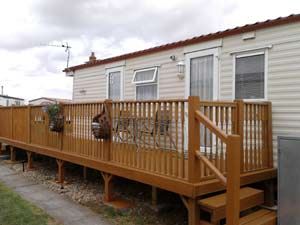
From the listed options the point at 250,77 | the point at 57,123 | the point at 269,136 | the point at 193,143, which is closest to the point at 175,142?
the point at 193,143

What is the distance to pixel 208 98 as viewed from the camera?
562cm

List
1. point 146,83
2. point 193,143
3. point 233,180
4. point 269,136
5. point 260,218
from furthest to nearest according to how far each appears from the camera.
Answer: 1. point 146,83
2. point 269,136
3. point 260,218
4. point 193,143
5. point 233,180

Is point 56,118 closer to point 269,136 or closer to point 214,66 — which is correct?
point 214,66

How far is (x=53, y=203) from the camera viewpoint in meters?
5.16

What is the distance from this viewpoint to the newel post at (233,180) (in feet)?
9.59

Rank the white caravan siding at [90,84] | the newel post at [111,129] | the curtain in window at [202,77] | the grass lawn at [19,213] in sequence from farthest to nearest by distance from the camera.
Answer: the white caravan siding at [90,84] < the curtain in window at [202,77] < the newel post at [111,129] < the grass lawn at [19,213]

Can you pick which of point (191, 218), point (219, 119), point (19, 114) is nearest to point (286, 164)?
point (219, 119)

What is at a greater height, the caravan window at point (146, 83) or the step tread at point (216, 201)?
the caravan window at point (146, 83)

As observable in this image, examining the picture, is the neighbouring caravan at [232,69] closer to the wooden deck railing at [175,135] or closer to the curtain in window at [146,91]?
the curtain in window at [146,91]

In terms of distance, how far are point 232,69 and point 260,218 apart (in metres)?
2.50

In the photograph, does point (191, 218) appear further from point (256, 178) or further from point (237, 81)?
point (237, 81)

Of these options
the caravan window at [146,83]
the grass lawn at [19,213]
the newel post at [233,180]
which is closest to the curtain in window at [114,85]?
the caravan window at [146,83]

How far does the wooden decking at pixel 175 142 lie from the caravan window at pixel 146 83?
179cm

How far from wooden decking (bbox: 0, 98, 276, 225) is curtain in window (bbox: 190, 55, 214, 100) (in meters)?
0.91
